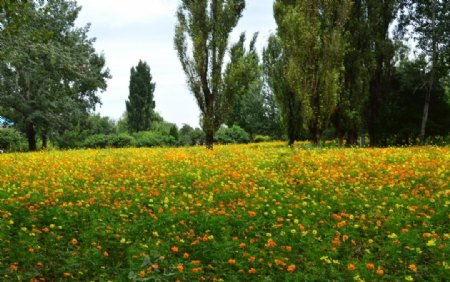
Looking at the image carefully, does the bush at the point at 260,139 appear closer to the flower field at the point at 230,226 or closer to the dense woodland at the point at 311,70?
the dense woodland at the point at 311,70

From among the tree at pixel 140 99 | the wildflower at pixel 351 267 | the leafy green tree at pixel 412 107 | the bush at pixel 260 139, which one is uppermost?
the tree at pixel 140 99

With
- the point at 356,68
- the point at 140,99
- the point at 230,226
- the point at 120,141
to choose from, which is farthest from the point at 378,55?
the point at 140,99

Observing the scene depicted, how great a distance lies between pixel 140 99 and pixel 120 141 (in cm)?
2773

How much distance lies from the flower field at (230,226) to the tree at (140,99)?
51.5m

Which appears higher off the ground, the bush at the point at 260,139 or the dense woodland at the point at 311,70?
the dense woodland at the point at 311,70

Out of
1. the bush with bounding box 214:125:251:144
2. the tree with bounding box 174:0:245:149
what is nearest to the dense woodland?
the tree with bounding box 174:0:245:149

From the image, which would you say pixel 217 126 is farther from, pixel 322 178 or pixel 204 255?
pixel 204 255

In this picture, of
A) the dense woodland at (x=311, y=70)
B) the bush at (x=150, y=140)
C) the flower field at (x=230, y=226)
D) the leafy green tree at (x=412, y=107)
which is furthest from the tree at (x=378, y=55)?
the bush at (x=150, y=140)

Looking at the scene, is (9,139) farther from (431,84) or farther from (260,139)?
(431,84)

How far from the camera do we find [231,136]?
46250 mm

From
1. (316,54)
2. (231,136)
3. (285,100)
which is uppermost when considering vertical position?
(316,54)

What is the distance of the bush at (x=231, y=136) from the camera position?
45062 millimetres

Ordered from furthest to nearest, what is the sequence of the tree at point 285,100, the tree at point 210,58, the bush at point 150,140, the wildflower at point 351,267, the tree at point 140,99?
the tree at point 140,99, the bush at point 150,140, the tree at point 285,100, the tree at point 210,58, the wildflower at point 351,267

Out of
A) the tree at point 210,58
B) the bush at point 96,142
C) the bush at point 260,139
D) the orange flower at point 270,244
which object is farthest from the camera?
the bush at point 260,139
